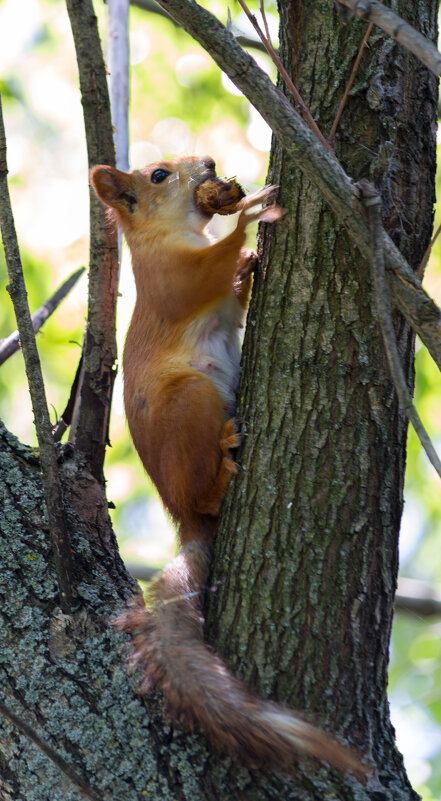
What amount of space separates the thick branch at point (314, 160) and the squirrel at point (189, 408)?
23.0 inches

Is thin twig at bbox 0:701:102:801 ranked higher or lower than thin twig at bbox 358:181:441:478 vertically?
lower

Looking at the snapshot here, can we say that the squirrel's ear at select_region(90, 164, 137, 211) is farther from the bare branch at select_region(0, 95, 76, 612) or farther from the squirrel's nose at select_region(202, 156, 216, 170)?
the bare branch at select_region(0, 95, 76, 612)

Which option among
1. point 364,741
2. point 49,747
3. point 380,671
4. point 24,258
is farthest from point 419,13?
point 24,258

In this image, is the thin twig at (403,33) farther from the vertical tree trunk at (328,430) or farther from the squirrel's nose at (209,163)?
the squirrel's nose at (209,163)

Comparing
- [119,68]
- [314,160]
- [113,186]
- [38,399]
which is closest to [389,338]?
[314,160]

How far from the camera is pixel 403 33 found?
1.35m

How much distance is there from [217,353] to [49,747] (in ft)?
5.26

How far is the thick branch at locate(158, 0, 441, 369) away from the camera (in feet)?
5.47

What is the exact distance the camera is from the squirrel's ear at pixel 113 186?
3.16m

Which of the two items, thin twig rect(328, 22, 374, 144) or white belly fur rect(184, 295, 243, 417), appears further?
white belly fur rect(184, 295, 243, 417)

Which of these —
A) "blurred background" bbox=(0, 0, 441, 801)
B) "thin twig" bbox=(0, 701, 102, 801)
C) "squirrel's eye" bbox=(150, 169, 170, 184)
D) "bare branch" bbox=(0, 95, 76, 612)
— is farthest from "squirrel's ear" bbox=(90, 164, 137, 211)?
"thin twig" bbox=(0, 701, 102, 801)

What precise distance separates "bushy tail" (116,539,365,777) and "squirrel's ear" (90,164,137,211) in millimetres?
1772

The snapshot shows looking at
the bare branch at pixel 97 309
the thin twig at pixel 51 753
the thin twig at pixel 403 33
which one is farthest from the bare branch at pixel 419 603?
the thin twig at pixel 403 33

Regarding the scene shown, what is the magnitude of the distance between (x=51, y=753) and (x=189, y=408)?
1.25 metres
